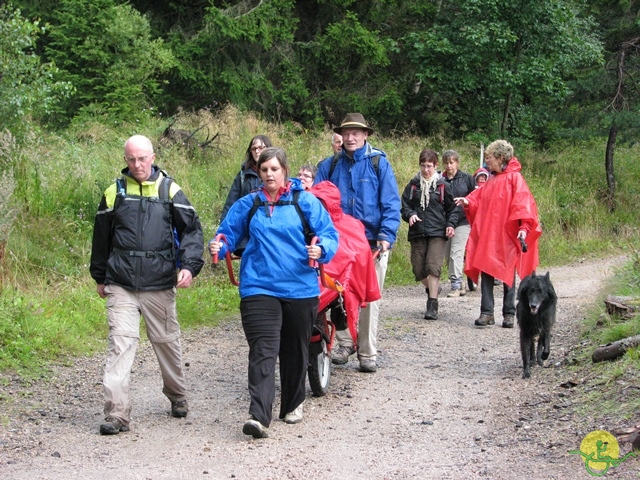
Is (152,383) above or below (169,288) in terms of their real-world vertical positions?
below

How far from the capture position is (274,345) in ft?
21.2

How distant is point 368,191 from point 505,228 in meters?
2.88

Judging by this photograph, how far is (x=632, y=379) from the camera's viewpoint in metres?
6.85

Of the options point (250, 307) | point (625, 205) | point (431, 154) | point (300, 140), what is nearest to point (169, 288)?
point (250, 307)

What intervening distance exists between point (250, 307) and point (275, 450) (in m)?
1.04

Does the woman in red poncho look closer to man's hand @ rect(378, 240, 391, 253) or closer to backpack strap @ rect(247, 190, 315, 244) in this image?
man's hand @ rect(378, 240, 391, 253)

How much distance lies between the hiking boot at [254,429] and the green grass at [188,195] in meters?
→ 3.16

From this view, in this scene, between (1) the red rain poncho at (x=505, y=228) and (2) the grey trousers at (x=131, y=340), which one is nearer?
(2) the grey trousers at (x=131, y=340)

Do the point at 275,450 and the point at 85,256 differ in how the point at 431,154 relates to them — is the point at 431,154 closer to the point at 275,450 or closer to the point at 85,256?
the point at 85,256

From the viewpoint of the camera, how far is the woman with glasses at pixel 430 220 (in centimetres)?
1198

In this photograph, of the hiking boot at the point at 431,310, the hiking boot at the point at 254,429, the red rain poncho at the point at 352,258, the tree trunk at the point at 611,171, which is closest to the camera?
A: the hiking boot at the point at 254,429

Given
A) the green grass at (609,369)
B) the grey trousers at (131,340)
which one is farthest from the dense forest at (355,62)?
the grey trousers at (131,340)

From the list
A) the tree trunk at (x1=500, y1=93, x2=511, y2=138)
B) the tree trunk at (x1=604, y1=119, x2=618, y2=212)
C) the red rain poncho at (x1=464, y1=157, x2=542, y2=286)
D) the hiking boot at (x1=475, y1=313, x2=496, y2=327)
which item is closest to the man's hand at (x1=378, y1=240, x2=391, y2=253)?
the red rain poncho at (x1=464, y1=157, x2=542, y2=286)

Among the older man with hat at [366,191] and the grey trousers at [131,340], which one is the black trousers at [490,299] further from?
the grey trousers at [131,340]
